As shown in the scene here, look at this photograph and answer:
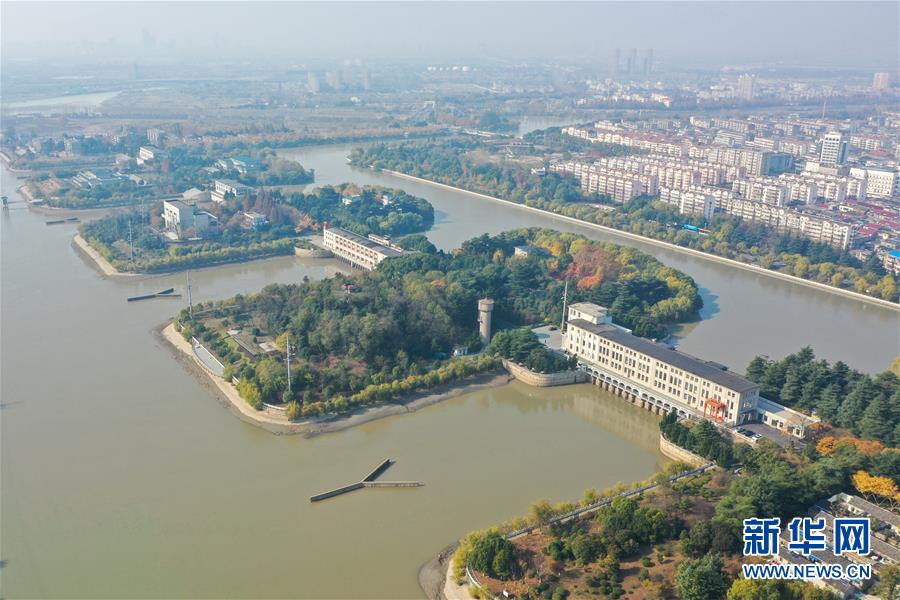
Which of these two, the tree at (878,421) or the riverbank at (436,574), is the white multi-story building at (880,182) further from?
the riverbank at (436,574)

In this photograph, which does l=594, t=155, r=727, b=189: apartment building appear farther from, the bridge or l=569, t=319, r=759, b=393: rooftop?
the bridge

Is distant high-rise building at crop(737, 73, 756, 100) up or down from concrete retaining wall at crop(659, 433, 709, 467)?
up

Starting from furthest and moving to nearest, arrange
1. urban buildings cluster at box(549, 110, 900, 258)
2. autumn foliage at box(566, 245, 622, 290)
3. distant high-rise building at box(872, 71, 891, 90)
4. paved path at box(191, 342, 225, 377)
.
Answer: distant high-rise building at box(872, 71, 891, 90) < urban buildings cluster at box(549, 110, 900, 258) < autumn foliage at box(566, 245, 622, 290) < paved path at box(191, 342, 225, 377)

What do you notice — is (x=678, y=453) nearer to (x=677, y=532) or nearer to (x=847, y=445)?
(x=847, y=445)

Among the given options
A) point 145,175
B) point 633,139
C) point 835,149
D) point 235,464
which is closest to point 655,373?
point 235,464

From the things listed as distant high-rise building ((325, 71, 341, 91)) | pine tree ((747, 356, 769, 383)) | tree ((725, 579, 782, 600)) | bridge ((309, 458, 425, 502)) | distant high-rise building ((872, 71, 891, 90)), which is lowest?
bridge ((309, 458, 425, 502))

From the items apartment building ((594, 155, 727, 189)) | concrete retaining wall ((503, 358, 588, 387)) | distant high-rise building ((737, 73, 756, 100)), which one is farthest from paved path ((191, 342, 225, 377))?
distant high-rise building ((737, 73, 756, 100))
